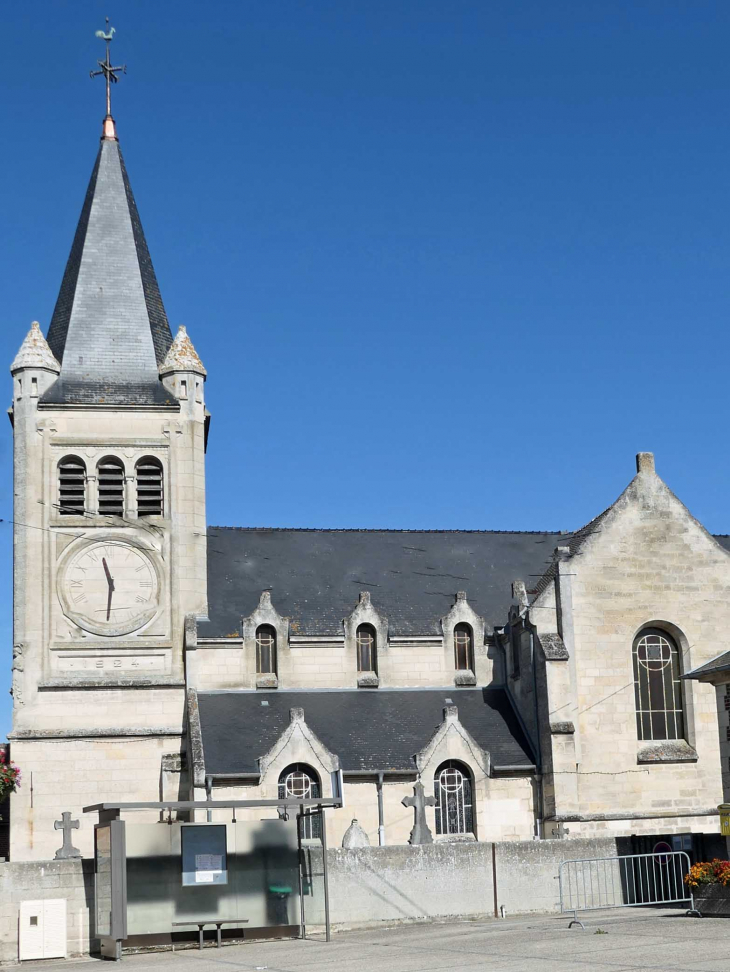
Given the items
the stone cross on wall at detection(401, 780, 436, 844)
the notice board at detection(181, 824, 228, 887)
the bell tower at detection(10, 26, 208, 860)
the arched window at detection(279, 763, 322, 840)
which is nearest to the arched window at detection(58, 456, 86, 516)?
the bell tower at detection(10, 26, 208, 860)

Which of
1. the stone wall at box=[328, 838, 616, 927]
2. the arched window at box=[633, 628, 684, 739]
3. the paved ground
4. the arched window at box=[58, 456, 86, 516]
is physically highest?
the arched window at box=[58, 456, 86, 516]

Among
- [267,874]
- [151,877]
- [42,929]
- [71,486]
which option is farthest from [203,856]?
[71,486]

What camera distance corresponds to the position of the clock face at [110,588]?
38.3 meters

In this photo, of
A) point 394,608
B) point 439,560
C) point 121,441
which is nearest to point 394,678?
point 394,608

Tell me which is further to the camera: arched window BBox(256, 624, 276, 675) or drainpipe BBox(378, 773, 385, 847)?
arched window BBox(256, 624, 276, 675)

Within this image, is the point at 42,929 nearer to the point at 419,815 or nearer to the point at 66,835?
the point at 66,835

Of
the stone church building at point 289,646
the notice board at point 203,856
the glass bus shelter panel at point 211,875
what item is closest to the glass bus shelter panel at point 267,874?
the glass bus shelter panel at point 211,875

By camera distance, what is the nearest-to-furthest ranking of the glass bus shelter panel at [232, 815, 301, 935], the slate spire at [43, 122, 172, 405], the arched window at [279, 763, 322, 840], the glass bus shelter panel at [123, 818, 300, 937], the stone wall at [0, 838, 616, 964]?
the glass bus shelter panel at [123, 818, 300, 937] < the stone wall at [0, 838, 616, 964] < the glass bus shelter panel at [232, 815, 301, 935] < the arched window at [279, 763, 322, 840] < the slate spire at [43, 122, 172, 405]

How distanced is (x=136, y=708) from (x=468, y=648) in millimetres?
10054

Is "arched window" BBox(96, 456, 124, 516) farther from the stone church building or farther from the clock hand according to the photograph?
the clock hand

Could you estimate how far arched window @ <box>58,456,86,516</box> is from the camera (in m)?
39.1

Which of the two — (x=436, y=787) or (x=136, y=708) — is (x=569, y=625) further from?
(x=136, y=708)

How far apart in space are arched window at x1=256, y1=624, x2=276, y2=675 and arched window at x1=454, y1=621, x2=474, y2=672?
5.56m

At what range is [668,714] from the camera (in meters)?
37.9
